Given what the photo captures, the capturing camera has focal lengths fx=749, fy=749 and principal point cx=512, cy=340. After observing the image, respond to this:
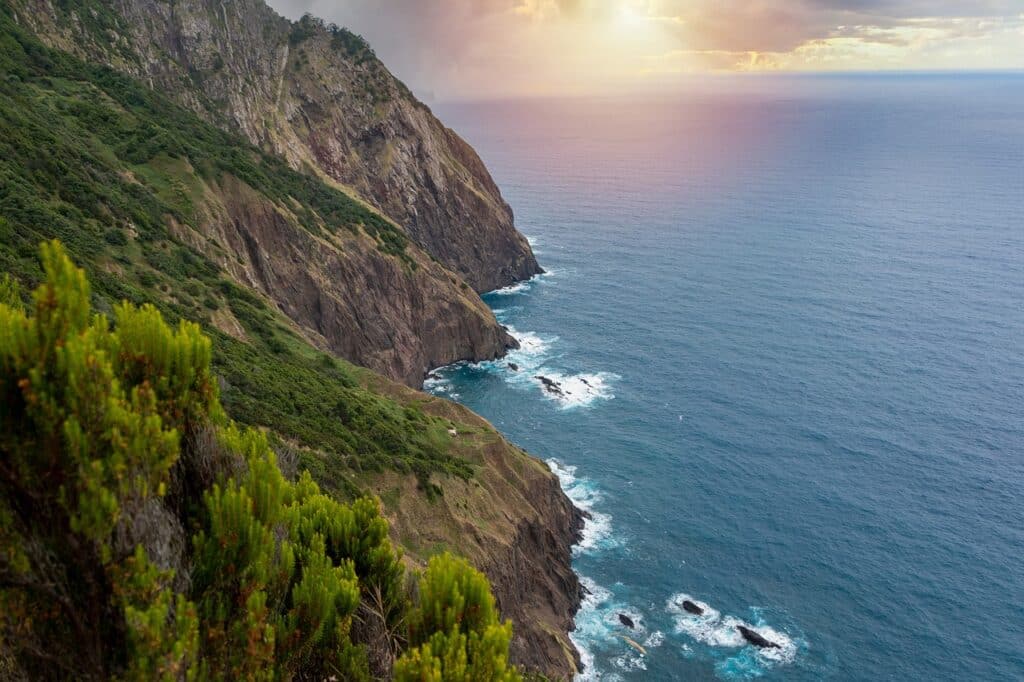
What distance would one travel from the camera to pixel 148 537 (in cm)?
1066

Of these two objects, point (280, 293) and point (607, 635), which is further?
point (280, 293)

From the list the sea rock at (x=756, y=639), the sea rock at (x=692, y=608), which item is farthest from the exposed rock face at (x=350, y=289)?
the sea rock at (x=756, y=639)

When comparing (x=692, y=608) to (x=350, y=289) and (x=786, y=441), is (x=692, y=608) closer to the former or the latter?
(x=786, y=441)

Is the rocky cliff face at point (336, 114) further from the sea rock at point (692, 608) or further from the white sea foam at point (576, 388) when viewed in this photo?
the sea rock at point (692, 608)

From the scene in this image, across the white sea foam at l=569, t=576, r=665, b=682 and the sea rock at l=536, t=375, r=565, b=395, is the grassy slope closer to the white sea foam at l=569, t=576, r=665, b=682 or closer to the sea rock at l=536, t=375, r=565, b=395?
the white sea foam at l=569, t=576, r=665, b=682

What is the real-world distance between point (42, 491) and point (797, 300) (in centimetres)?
11549

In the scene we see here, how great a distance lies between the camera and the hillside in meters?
47.1

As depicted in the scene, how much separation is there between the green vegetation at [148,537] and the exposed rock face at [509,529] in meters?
30.3

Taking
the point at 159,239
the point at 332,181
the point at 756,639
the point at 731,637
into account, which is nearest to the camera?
the point at 756,639

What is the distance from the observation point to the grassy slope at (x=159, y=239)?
1828 inches

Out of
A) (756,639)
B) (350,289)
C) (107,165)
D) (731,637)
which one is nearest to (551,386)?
(350,289)

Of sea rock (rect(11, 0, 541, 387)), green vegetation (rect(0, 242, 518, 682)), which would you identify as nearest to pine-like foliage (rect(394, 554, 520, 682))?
green vegetation (rect(0, 242, 518, 682))

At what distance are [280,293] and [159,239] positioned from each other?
20384 mm

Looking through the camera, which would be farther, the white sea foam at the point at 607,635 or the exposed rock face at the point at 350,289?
the exposed rock face at the point at 350,289
